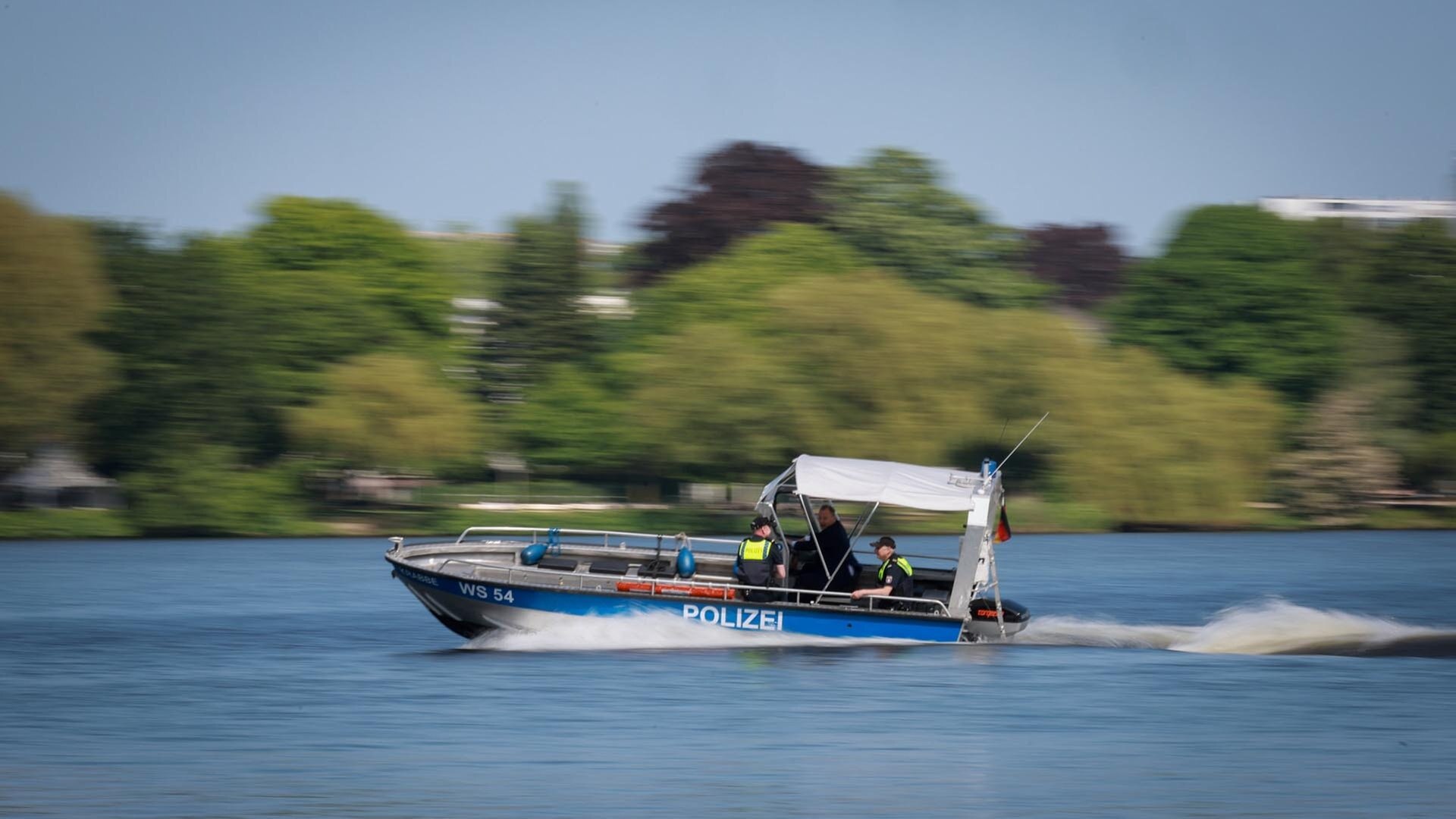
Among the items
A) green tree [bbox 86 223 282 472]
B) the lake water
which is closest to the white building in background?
green tree [bbox 86 223 282 472]

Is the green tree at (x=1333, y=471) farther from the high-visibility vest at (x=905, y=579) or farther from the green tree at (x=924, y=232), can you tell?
the high-visibility vest at (x=905, y=579)

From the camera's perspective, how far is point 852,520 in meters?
47.9

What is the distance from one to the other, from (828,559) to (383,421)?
34306 millimetres

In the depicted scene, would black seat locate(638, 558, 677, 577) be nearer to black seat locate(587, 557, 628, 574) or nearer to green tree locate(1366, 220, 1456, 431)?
black seat locate(587, 557, 628, 574)

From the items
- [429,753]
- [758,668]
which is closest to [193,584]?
[758,668]

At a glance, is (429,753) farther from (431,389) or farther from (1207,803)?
(431,389)

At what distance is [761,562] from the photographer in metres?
20.0

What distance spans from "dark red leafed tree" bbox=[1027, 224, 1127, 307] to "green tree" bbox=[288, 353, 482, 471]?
5149cm

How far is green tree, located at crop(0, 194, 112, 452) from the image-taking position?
46.2 m

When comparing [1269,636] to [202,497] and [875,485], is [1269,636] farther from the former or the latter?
[202,497]

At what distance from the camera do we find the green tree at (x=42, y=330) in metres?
46.2

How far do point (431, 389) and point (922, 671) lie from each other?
36.9 m

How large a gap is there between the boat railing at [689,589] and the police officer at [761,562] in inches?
4.2

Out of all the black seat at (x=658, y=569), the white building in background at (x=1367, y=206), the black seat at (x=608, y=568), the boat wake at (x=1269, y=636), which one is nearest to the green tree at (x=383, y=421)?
the black seat at (x=658, y=569)
